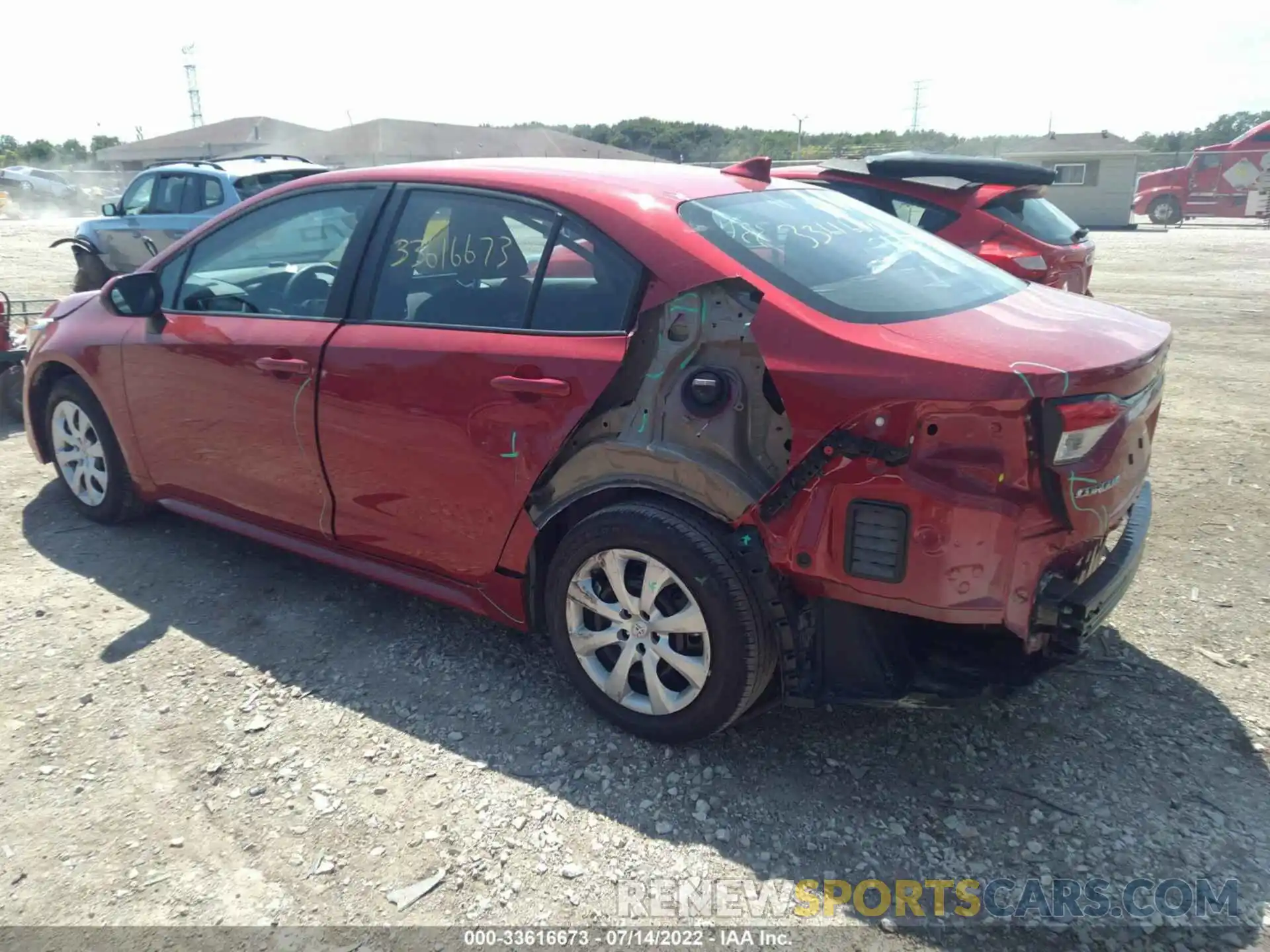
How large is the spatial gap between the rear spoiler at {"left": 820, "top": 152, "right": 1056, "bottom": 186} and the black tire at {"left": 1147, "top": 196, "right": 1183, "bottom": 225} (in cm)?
2562

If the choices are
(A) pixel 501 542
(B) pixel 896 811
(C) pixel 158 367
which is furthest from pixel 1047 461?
(C) pixel 158 367

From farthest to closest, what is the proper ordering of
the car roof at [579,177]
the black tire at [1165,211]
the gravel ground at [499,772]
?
the black tire at [1165,211]
the car roof at [579,177]
the gravel ground at [499,772]

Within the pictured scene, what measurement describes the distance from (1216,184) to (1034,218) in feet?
89.0

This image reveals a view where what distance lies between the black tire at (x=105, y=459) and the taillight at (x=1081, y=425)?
4.11 metres

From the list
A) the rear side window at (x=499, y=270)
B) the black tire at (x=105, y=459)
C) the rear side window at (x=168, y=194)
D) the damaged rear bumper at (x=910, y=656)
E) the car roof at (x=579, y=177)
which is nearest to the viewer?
the damaged rear bumper at (x=910, y=656)

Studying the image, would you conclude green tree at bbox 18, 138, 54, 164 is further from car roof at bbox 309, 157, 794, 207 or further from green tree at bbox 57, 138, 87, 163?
car roof at bbox 309, 157, 794, 207

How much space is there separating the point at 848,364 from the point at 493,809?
164 centimetres

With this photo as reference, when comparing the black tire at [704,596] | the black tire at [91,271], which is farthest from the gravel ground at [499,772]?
the black tire at [91,271]

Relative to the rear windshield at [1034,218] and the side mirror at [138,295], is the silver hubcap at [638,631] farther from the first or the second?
the rear windshield at [1034,218]

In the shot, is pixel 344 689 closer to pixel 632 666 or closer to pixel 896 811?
pixel 632 666

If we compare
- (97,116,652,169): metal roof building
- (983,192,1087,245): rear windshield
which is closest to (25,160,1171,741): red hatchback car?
(983,192,1087,245): rear windshield

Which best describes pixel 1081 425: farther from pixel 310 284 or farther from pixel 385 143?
pixel 385 143

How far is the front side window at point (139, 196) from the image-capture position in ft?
37.6

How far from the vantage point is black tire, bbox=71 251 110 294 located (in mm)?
11344
